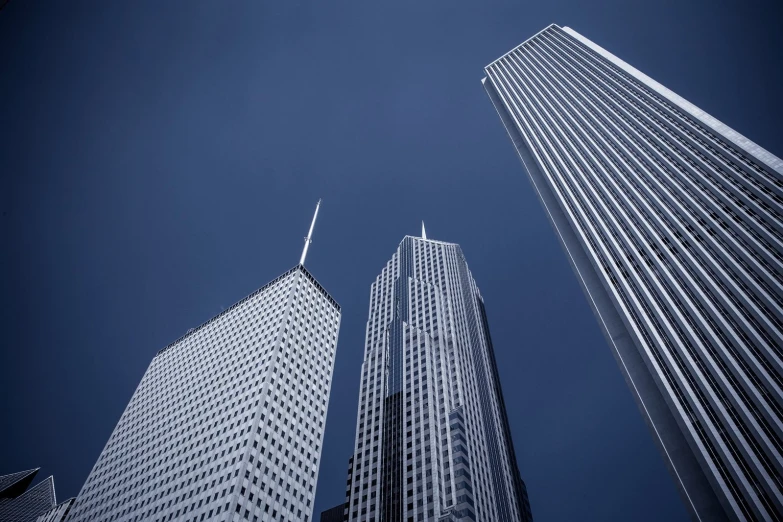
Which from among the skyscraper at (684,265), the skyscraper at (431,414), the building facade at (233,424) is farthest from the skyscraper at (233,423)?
the skyscraper at (684,265)

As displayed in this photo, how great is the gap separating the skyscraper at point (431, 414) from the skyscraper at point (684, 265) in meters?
51.1

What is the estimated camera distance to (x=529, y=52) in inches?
5261

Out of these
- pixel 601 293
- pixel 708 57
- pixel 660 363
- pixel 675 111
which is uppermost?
pixel 708 57

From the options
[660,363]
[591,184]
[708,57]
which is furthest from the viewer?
[708,57]

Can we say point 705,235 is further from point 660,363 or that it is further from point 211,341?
point 211,341

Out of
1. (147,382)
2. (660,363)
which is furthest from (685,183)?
(147,382)

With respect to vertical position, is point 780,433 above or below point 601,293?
below

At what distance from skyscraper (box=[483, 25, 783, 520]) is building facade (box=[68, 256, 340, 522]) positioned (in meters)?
63.8

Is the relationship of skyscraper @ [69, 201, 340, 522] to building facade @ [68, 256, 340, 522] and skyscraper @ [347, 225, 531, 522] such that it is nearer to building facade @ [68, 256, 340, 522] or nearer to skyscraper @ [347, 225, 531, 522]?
building facade @ [68, 256, 340, 522]

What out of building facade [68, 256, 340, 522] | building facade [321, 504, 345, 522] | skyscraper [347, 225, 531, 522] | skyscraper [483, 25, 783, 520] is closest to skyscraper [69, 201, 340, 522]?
building facade [68, 256, 340, 522]

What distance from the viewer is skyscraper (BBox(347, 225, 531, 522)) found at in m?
97.4

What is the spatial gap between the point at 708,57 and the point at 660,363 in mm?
87265

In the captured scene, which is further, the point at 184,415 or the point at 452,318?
the point at 452,318

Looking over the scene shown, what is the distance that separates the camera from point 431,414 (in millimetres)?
110938
